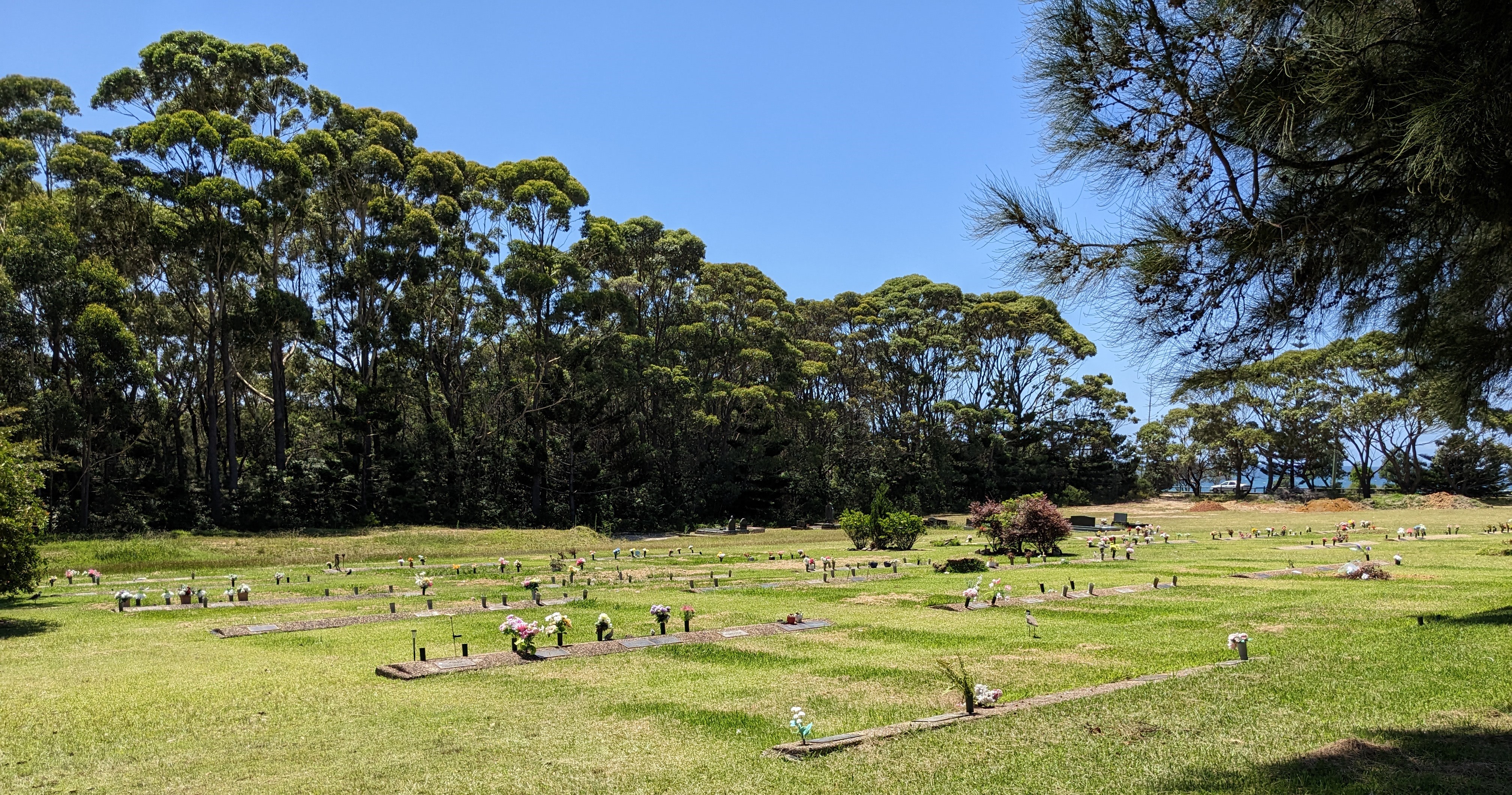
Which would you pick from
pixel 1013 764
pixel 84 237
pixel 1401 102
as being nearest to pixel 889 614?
pixel 1013 764

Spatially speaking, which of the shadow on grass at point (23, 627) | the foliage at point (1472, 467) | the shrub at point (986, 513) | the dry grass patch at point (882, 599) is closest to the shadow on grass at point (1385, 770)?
the dry grass patch at point (882, 599)

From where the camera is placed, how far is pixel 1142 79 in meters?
5.38

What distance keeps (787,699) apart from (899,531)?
20361 millimetres

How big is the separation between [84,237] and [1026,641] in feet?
109

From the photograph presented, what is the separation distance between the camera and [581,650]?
403 inches

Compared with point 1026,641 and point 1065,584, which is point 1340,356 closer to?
point 1065,584

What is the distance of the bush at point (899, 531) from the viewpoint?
91.1 feet

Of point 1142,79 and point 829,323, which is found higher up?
point 829,323

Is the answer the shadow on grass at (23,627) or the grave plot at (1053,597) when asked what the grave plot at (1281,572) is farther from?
the shadow on grass at (23,627)

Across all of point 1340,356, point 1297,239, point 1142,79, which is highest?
point 1340,356

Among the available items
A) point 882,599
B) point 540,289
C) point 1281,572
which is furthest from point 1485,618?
point 540,289

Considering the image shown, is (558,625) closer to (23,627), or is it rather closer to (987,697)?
(987,697)

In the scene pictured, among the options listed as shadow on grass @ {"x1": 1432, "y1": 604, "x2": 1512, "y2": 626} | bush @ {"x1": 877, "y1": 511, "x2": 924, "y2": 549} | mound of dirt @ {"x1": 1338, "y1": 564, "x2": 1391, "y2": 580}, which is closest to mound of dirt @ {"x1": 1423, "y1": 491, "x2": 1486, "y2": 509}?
bush @ {"x1": 877, "y1": 511, "x2": 924, "y2": 549}

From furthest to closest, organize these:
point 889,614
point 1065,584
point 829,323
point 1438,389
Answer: point 829,323 → point 1065,584 → point 889,614 → point 1438,389
